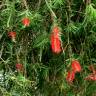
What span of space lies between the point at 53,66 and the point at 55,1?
0.85 feet

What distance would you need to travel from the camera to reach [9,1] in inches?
55.1

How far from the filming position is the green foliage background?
1.35 m

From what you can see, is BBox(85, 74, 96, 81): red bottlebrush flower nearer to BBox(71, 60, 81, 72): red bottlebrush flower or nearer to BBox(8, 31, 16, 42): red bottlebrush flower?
BBox(71, 60, 81, 72): red bottlebrush flower

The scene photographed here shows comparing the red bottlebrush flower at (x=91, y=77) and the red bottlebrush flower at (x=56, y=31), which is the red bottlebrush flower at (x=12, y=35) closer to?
the red bottlebrush flower at (x=56, y=31)

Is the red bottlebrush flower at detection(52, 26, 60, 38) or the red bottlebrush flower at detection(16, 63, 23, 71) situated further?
the red bottlebrush flower at detection(16, 63, 23, 71)

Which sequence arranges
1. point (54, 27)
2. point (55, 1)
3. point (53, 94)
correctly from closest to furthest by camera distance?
point (54, 27)
point (55, 1)
point (53, 94)

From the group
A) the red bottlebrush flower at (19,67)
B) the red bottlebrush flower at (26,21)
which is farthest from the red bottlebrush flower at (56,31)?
the red bottlebrush flower at (19,67)

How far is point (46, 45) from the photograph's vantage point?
137cm

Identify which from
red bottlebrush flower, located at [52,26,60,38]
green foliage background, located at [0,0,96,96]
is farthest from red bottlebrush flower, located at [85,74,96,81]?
red bottlebrush flower, located at [52,26,60,38]

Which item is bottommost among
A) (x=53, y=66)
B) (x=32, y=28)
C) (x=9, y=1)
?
(x=53, y=66)

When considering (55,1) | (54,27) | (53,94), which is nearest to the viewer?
(54,27)

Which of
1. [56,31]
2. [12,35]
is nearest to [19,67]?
[12,35]

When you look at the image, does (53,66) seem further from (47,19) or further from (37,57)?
(47,19)

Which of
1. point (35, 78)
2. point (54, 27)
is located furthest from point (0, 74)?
point (54, 27)
